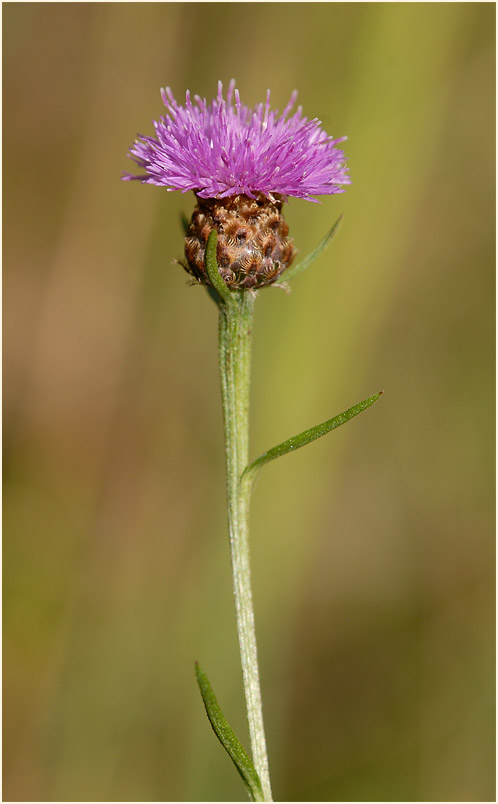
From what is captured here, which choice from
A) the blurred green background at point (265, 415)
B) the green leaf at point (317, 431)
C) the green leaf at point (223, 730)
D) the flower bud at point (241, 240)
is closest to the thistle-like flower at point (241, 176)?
the flower bud at point (241, 240)

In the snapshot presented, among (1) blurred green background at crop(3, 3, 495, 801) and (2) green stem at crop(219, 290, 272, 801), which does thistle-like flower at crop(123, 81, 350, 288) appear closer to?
(2) green stem at crop(219, 290, 272, 801)

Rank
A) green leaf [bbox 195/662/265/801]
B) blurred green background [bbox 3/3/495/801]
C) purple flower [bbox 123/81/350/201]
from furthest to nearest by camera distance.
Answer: blurred green background [bbox 3/3/495/801]
purple flower [bbox 123/81/350/201]
green leaf [bbox 195/662/265/801]

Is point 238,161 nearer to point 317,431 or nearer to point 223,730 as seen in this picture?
point 317,431

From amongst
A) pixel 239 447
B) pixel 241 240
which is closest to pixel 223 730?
pixel 239 447

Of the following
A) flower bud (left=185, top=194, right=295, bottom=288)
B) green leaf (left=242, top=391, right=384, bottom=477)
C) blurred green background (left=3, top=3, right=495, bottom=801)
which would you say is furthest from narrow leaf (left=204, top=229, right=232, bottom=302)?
blurred green background (left=3, top=3, right=495, bottom=801)

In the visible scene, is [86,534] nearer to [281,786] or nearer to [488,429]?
[281,786]

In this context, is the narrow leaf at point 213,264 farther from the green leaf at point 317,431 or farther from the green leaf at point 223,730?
the green leaf at point 223,730
